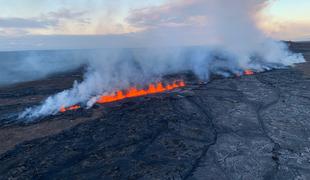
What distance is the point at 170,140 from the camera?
11.7 metres

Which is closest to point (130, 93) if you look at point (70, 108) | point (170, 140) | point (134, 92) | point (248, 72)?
point (134, 92)

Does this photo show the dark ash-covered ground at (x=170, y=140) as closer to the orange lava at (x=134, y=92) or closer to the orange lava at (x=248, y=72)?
the orange lava at (x=134, y=92)

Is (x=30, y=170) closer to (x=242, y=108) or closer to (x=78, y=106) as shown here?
(x=78, y=106)

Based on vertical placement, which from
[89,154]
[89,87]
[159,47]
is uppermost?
[159,47]

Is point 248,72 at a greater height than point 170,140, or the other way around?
point 248,72

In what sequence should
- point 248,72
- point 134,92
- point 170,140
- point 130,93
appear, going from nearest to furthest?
point 170,140
point 130,93
point 134,92
point 248,72

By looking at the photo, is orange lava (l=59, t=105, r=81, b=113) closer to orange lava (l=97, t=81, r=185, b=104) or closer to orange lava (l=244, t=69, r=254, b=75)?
orange lava (l=97, t=81, r=185, b=104)

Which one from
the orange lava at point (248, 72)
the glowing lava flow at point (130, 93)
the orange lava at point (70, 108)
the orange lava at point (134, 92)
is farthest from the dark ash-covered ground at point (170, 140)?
the orange lava at point (248, 72)

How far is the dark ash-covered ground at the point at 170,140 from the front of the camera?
9250 millimetres

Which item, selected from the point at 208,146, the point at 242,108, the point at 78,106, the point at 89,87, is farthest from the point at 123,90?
the point at 208,146

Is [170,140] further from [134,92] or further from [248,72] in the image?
[248,72]

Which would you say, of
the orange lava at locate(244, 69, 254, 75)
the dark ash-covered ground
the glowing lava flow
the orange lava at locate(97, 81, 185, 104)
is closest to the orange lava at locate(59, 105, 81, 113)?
the glowing lava flow

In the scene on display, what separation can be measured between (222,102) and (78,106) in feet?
38.6

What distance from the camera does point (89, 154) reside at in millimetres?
10523
